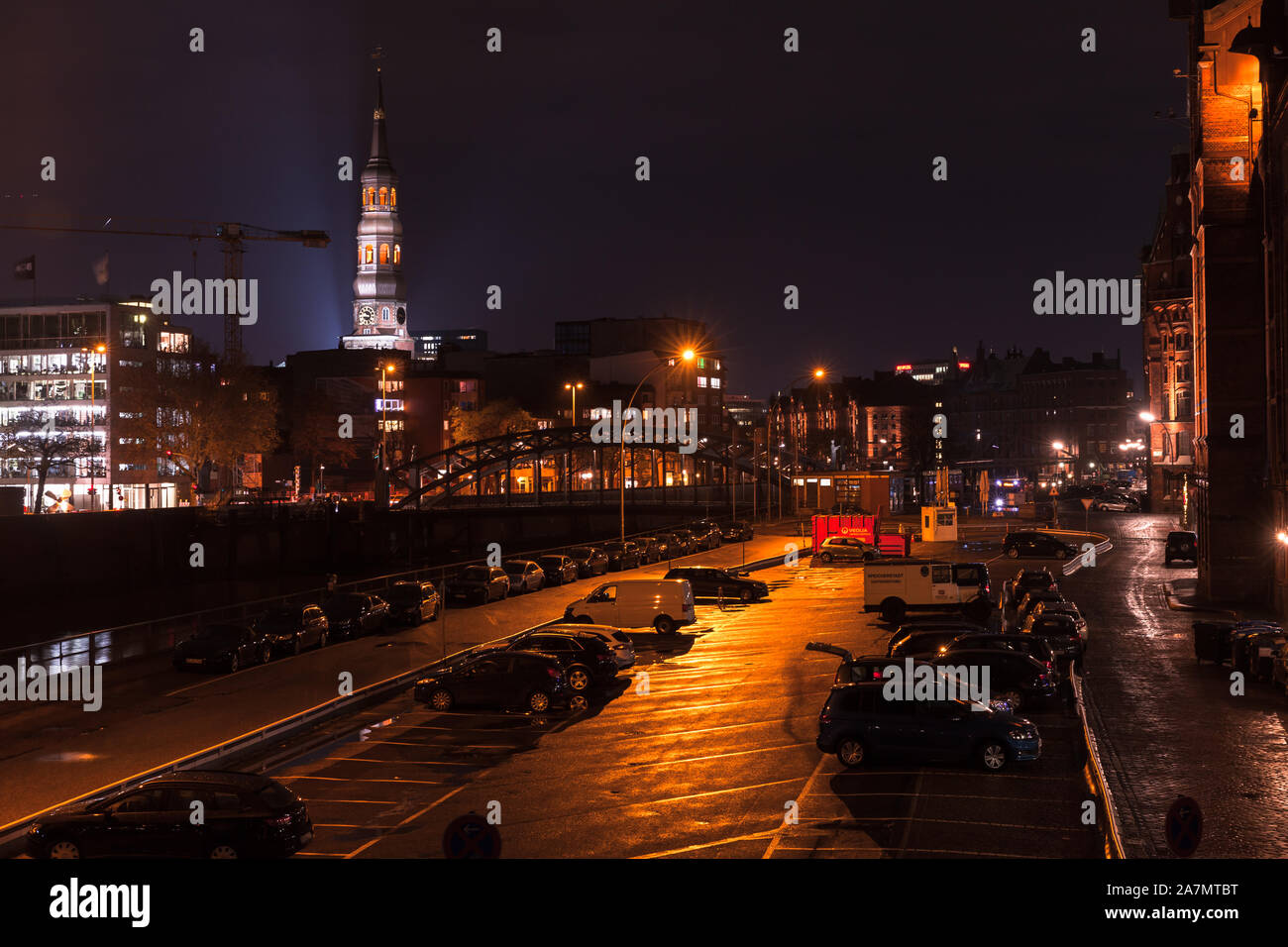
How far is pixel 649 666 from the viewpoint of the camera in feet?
94.5

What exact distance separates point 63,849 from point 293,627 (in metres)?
17.9

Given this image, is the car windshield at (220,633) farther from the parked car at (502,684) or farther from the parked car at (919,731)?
the parked car at (919,731)

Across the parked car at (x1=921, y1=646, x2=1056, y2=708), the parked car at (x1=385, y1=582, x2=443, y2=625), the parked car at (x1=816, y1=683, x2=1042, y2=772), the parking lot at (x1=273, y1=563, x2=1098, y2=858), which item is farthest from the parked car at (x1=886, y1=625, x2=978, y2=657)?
the parked car at (x1=385, y1=582, x2=443, y2=625)

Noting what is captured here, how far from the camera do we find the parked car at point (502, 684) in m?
23.2

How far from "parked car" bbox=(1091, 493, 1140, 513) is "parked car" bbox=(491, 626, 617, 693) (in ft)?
237

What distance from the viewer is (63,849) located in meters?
13.6

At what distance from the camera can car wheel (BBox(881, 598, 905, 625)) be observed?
3452 centimetres

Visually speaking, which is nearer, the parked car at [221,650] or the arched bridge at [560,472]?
the parked car at [221,650]

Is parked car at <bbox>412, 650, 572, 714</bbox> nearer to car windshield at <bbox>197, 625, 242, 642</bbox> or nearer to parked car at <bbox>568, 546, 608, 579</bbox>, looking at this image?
car windshield at <bbox>197, 625, 242, 642</bbox>

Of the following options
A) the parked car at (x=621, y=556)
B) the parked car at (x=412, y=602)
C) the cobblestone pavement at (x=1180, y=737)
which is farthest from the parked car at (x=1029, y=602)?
the parked car at (x=621, y=556)

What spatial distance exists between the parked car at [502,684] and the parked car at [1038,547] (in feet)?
119

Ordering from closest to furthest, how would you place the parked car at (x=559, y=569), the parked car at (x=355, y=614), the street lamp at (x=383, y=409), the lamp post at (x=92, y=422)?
the parked car at (x=355, y=614) → the parked car at (x=559, y=569) → the street lamp at (x=383, y=409) → the lamp post at (x=92, y=422)
